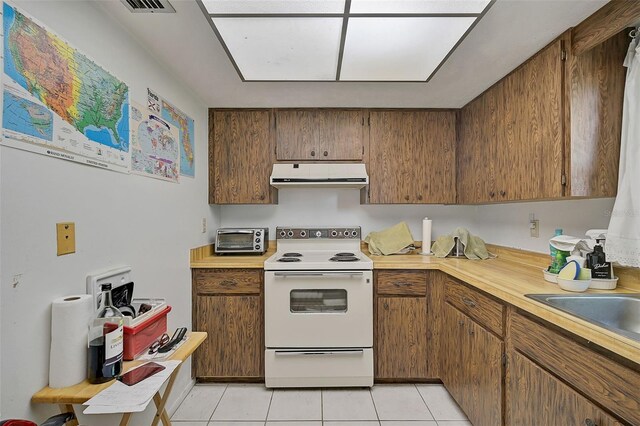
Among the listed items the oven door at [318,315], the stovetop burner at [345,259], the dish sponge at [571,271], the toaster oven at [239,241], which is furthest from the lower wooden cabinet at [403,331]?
the toaster oven at [239,241]

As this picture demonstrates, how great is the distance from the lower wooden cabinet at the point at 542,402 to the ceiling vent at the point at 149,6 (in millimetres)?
2225

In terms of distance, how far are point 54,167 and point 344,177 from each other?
1.82 meters

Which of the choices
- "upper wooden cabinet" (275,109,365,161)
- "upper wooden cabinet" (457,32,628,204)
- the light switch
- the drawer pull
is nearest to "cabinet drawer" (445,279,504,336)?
the drawer pull

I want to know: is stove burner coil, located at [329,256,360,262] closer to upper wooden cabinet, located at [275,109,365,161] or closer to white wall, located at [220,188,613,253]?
white wall, located at [220,188,613,253]

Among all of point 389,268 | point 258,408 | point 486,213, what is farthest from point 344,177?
point 258,408

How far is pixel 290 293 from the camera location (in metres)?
2.22

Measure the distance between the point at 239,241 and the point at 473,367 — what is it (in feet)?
6.36

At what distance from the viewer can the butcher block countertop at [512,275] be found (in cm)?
95

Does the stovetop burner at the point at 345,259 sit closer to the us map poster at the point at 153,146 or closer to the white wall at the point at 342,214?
the white wall at the point at 342,214

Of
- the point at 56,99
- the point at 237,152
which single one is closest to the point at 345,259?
the point at 237,152

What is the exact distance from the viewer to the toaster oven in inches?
101

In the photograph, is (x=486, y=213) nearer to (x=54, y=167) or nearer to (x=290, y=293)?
(x=290, y=293)

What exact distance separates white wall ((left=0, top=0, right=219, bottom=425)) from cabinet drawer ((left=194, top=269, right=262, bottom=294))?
0.84 feet

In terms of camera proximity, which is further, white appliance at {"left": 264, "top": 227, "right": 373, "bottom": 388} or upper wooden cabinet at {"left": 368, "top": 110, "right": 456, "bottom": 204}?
upper wooden cabinet at {"left": 368, "top": 110, "right": 456, "bottom": 204}
